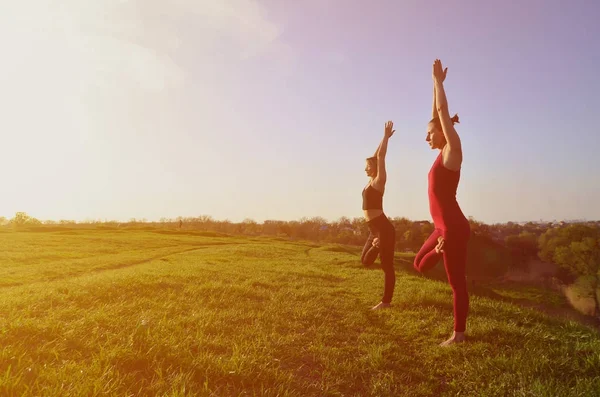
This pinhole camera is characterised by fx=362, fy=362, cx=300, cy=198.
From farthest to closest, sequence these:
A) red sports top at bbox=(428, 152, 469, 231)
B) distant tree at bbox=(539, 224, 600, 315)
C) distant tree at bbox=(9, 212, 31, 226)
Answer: distant tree at bbox=(9, 212, 31, 226) → distant tree at bbox=(539, 224, 600, 315) → red sports top at bbox=(428, 152, 469, 231)

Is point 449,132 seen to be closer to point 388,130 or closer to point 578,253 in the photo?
point 388,130

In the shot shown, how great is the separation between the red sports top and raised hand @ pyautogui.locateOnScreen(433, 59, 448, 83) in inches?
50.5

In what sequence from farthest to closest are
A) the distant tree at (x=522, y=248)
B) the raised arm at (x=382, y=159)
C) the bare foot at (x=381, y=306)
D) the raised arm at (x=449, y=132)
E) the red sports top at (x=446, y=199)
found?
the distant tree at (x=522, y=248) < the bare foot at (x=381, y=306) < the raised arm at (x=382, y=159) < the red sports top at (x=446, y=199) < the raised arm at (x=449, y=132)

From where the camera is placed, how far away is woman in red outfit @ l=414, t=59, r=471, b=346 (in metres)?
5.18

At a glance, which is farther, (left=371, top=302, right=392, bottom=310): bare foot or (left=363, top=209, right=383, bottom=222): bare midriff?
(left=371, top=302, right=392, bottom=310): bare foot

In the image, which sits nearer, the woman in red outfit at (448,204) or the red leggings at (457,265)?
the woman in red outfit at (448,204)

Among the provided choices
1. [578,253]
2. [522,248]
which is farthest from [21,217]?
[522,248]

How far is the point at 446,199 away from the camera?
5.38 meters

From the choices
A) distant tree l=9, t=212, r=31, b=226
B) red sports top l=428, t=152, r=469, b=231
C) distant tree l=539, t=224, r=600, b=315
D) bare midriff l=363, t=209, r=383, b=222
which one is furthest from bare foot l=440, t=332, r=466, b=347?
distant tree l=9, t=212, r=31, b=226

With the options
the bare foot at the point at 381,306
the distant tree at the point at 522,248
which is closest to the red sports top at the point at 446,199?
the bare foot at the point at 381,306

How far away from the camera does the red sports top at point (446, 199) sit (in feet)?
17.5

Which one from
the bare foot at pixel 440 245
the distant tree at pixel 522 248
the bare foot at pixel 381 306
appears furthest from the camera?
the distant tree at pixel 522 248

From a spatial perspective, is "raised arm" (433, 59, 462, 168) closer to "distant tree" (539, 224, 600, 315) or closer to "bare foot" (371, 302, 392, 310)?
"bare foot" (371, 302, 392, 310)

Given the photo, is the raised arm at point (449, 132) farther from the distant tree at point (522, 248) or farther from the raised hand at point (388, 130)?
the distant tree at point (522, 248)
